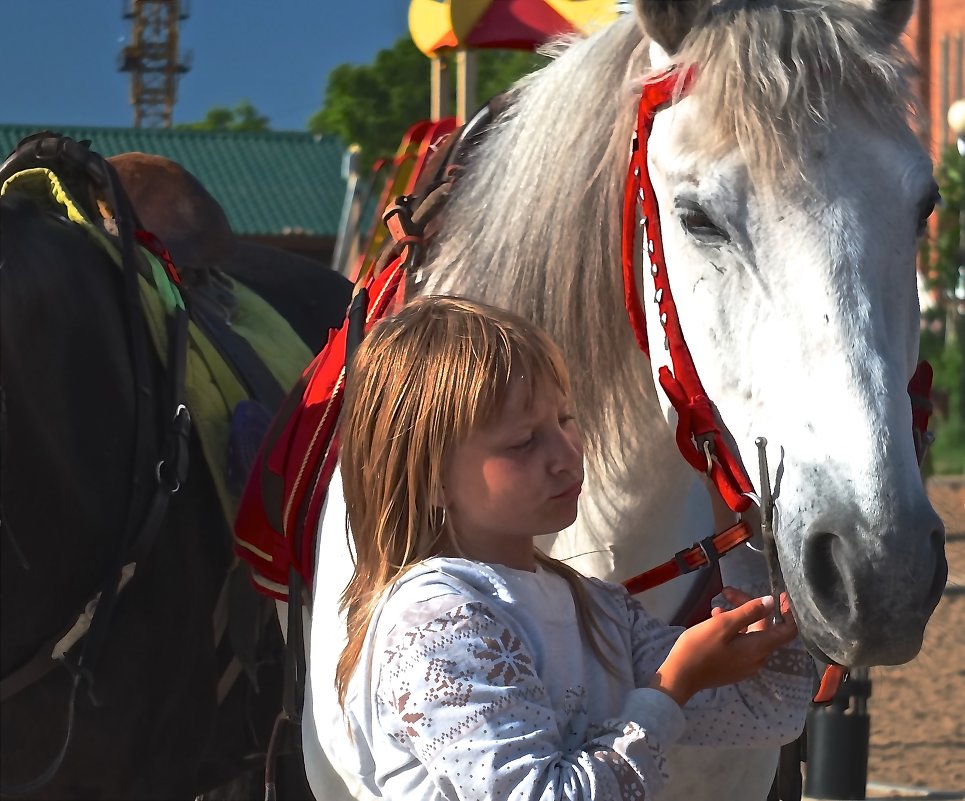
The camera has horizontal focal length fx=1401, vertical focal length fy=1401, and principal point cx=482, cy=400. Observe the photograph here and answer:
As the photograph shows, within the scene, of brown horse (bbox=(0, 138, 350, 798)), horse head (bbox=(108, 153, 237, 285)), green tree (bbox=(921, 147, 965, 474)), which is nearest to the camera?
brown horse (bbox=(0, 138, 350, 798))

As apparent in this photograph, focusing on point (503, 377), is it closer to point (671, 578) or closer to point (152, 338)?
point (671, 578)

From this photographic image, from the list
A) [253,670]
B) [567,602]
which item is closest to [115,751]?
[253,670]

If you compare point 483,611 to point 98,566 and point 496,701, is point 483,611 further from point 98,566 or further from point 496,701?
point 98,566

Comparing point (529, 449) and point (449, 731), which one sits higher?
point (529, 449)

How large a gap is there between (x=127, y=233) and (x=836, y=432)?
1.72 meters

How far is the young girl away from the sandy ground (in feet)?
12.3

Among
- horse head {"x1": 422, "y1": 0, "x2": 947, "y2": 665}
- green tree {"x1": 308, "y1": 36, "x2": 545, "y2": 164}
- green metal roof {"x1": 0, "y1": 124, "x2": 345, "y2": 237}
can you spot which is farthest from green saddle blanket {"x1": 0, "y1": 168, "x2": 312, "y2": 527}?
green tree {"x1": 308, "y1": 36, "x2": 545, "y2": 164}

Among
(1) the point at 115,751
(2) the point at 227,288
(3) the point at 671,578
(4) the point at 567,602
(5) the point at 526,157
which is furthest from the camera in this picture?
(2) the point at 227,288

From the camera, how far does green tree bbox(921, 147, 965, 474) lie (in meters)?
13.2

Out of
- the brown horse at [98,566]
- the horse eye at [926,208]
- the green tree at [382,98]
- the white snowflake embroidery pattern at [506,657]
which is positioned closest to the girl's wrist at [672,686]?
the white snowflake embroidery pattern at [506,657]

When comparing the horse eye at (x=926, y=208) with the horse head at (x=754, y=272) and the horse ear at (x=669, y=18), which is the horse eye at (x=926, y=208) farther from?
the horse ear at (x=669, y=18)

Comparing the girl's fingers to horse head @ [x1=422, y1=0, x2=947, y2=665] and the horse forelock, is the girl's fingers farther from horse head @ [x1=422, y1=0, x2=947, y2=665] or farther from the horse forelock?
the horse forelock

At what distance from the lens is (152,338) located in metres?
2.81

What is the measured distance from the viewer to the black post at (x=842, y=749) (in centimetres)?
459
